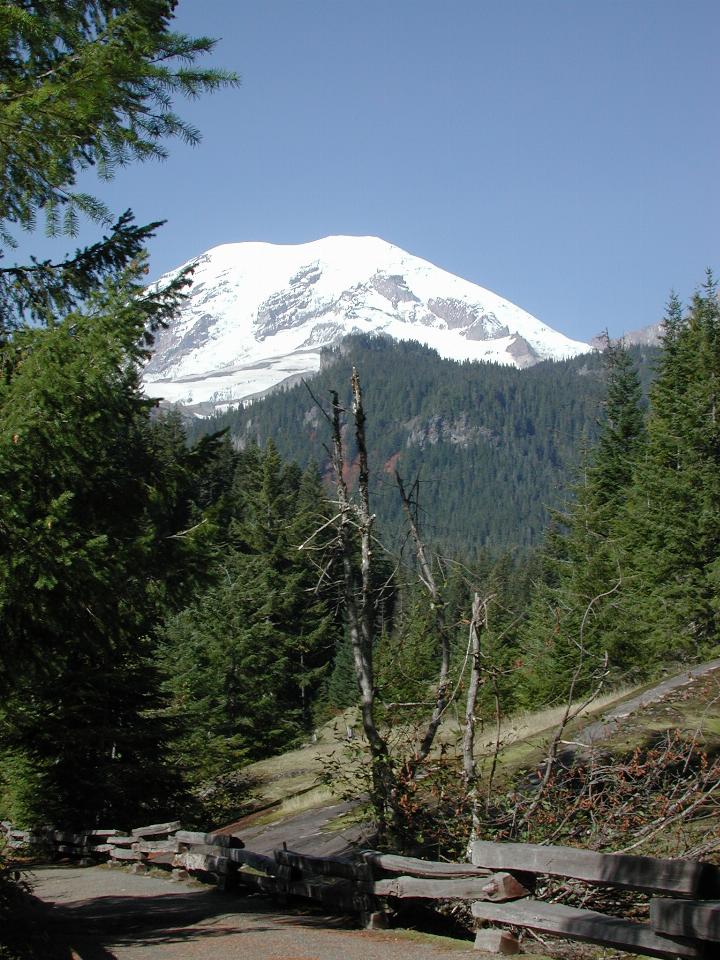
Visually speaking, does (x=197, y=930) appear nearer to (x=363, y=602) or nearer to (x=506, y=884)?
(x=506, y=884)

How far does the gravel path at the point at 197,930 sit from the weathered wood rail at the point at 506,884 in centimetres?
28

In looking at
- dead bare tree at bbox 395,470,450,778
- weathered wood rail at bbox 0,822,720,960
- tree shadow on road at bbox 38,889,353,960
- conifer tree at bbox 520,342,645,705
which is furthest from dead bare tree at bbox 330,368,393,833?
conifer tree at bbox 520,342,645,705

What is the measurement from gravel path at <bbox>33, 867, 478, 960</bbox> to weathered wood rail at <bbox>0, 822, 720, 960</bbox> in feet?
0.93

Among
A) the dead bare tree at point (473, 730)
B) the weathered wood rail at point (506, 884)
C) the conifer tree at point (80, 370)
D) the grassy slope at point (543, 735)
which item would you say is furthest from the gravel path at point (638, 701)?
the conifer tree at point (80, 370)

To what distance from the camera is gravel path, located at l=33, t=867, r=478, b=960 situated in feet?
25.2

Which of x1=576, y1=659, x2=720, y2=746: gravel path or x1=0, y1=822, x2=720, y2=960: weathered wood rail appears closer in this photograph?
x1=0, y1=822, x2=720, y2=960: weathered wood rail

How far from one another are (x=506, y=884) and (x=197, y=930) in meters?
3.56

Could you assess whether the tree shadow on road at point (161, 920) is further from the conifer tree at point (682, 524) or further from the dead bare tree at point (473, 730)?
the conifer tree at point (682, 524)

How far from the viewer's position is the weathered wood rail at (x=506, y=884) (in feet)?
17.5

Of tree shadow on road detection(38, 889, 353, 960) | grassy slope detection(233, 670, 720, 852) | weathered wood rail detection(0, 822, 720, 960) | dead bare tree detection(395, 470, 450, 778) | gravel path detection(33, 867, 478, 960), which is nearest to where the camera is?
weathered wood rail detection(0, 822, 720, 960)

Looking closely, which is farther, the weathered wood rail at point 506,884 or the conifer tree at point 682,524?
the conifer tree at point 682,524

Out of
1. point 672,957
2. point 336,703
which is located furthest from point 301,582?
point 672,957

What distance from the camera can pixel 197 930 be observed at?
9250 millimetres

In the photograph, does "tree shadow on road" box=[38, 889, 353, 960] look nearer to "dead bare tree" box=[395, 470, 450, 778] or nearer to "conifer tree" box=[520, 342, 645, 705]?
"dead bare tree" box=[395, 470, 450, 778]
